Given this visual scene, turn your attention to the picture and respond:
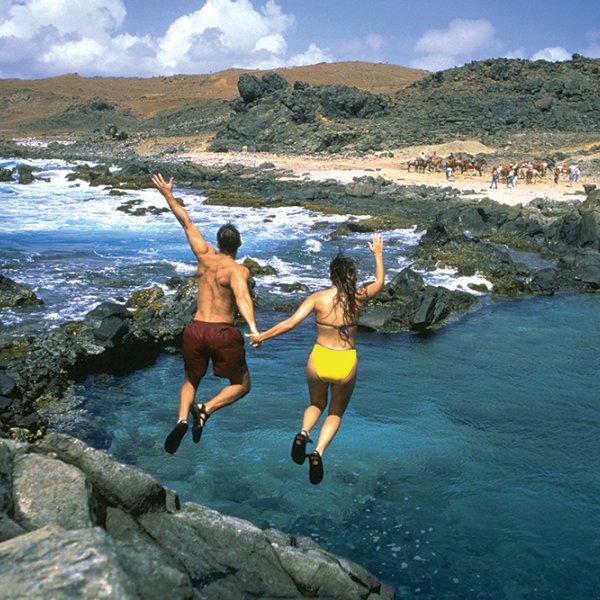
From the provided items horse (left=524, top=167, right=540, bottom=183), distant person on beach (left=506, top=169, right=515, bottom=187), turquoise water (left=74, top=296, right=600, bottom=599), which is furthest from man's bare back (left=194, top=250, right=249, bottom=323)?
horse (left=524, top=167, right=540, bottom=183)

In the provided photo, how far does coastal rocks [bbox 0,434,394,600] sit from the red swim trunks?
1.28 m

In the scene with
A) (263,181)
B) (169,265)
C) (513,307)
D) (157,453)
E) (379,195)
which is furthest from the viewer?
(263,181)

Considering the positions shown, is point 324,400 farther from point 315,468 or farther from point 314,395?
point 315,468

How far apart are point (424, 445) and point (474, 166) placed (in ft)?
125

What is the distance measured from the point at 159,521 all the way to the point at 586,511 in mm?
6843

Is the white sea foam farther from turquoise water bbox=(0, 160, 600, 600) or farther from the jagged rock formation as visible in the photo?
the jagged rock formation

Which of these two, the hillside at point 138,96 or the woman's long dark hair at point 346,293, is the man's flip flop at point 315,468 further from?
the hillside at point 138,96

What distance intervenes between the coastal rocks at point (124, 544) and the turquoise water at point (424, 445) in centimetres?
209

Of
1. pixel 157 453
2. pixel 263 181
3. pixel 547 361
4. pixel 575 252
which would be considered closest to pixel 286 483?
pixel 157 453

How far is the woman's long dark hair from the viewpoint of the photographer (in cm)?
671

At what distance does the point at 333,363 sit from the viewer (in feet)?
22.1

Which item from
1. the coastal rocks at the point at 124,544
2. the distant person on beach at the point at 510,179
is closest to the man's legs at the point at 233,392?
the coastal rocks at the point at 124,544

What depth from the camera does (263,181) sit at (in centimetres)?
4759

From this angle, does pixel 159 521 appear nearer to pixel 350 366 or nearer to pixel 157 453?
pixel 350 366
